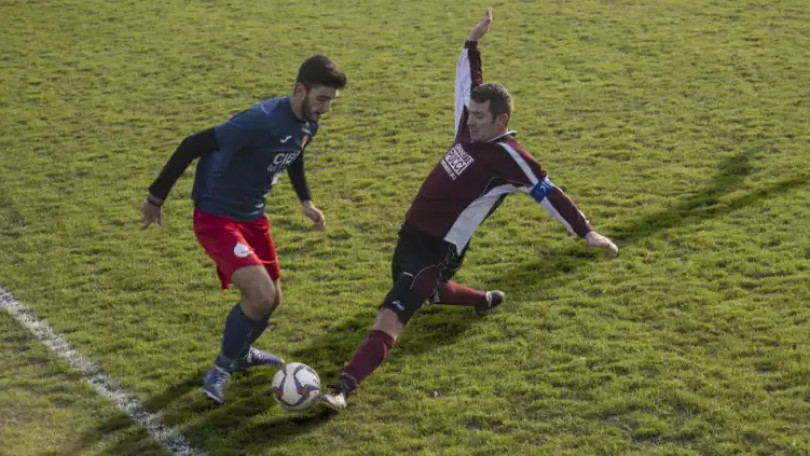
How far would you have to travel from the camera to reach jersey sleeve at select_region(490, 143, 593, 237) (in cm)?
664

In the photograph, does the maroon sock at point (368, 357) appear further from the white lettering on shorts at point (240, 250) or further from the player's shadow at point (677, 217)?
the player's shadow at point (677, 217)

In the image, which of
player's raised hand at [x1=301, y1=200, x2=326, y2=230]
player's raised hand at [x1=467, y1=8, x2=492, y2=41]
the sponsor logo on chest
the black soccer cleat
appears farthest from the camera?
player's raised hand at [x1=467, y1=8, x2=492, y2=41]

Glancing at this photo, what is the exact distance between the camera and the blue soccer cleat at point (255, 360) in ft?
23.4

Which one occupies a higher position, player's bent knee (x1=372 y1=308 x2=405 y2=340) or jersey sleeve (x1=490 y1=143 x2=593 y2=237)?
jersey sleeve (x1=490 y1=143 x2=593 y2=237)

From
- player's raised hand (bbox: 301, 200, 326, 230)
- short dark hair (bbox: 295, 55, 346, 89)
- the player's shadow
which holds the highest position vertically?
short dark hair (bbox: 295, 55, 346, 89)

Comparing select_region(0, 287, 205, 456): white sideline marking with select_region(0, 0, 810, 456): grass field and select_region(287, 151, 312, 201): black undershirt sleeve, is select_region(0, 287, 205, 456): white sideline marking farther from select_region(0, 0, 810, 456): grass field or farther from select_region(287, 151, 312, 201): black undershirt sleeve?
select_region(287, 151, 312, 201): black undershirt sleeve

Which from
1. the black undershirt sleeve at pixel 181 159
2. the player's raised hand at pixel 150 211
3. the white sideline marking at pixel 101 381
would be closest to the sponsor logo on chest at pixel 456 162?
the black undershirt sleeve at pixel 181 159

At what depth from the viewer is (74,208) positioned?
10.5 m

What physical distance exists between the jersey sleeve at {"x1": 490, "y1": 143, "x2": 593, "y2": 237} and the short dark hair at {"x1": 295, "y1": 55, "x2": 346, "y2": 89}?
1222 mm

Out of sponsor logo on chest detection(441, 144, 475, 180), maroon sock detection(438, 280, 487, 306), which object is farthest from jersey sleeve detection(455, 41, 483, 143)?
maroon sock detection(438, 280, 487, 306)

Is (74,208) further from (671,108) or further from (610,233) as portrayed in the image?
(671,108)

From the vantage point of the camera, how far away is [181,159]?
21.2 feet

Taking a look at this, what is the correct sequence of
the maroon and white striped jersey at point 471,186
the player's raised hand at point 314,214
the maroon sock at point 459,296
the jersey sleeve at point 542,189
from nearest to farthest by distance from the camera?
the jersey sleeve at point 542,189 → the maroon and white striped jersey at point 471,186 → the player's raised hand at point 314,214 → the maroon sock at point 459,296

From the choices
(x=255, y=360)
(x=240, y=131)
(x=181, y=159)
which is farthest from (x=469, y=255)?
(x=181, y=159)
